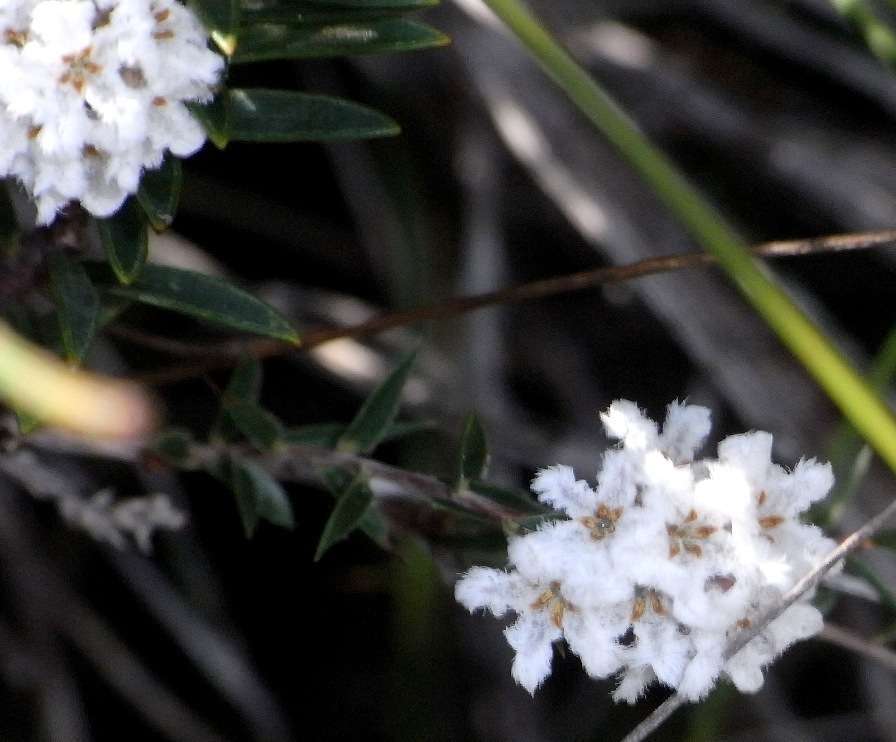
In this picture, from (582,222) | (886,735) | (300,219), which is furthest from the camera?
(300,219)

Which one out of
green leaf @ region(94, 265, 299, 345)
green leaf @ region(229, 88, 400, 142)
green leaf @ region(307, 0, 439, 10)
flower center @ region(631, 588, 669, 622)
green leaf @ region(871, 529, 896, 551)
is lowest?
green leaf @ region(871, 529, 896, 551)

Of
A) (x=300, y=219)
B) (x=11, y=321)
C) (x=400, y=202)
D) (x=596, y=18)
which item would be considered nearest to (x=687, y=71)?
(x=596, y=18)

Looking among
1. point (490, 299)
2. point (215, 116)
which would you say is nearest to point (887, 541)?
point (490, 299)

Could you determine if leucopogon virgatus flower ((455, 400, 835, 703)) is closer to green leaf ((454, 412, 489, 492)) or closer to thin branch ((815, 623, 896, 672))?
green leaf ((454, 412, 489, 492))

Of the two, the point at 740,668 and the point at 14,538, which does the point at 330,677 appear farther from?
the point at 740,668

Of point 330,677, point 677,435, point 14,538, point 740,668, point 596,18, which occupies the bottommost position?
point 330,677

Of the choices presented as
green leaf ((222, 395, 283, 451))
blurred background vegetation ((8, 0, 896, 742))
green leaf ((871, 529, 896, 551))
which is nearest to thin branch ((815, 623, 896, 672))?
green leaf ((871, 529, 896, 551))

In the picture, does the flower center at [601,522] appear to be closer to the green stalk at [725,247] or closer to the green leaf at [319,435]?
the green stalk at [725,247]

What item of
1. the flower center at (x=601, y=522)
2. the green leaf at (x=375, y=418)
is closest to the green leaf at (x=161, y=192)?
the green leaf at (x=375, y=418)

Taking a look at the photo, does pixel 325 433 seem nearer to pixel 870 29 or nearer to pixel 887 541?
pixel 887 541
